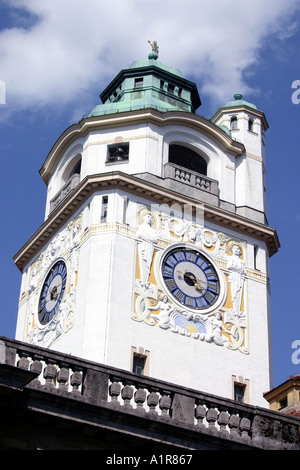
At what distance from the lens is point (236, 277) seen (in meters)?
37.4

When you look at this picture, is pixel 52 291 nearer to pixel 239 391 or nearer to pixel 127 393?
pixel 239 391

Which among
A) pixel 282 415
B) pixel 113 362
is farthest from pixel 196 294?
pixel 282 415

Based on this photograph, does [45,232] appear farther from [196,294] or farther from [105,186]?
[196,294]

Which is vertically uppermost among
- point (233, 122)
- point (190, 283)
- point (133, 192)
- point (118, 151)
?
point (233, 122)

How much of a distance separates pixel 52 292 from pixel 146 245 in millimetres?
3966

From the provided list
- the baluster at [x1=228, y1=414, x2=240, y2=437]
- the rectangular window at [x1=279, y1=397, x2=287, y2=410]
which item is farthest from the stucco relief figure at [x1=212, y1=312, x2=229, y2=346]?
the baluster at [x1=228, y1=414, x2=240, y2=437]

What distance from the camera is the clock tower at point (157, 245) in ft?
113

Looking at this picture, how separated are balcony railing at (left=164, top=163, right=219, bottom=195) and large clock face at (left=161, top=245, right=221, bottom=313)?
2852 millimetres

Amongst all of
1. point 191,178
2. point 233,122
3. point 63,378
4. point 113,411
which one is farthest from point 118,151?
point 113,411

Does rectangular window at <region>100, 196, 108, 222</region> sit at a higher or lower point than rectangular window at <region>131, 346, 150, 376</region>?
higher

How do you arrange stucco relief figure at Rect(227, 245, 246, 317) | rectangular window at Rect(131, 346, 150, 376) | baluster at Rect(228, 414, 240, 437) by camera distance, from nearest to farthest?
baluster at Rect(228, 414, 240, 437) < rectangular window at Rect(131, 346, 150, 376) < stucco relief figure at Rect(227, 245, 246, 317)

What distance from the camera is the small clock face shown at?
37156 millimetres

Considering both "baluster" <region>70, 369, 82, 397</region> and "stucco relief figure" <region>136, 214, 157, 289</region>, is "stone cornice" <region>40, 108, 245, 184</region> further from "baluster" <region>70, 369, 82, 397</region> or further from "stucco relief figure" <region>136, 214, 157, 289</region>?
"baluster" <region>70, 369, 82, 397</region>

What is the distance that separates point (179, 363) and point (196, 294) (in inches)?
113
